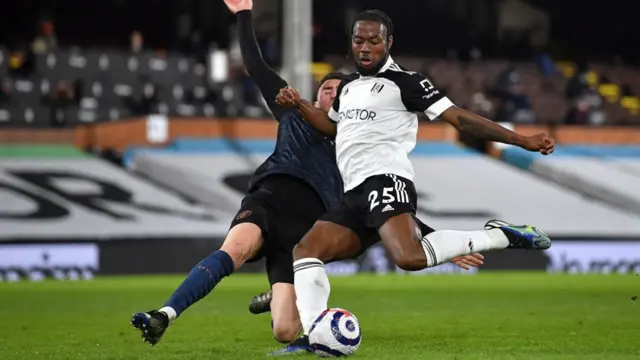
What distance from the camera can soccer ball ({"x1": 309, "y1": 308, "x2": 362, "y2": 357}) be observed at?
7.11m

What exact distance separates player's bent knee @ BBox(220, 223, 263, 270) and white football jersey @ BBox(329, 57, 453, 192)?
68 cm

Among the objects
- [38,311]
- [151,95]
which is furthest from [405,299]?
[151,95]

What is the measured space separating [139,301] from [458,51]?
17461 mm

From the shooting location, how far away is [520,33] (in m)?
30.4

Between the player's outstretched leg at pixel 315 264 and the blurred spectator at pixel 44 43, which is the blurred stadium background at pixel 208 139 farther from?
the player's outstretched leg at pixel 315 264

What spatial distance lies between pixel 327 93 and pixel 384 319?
3.27 meters

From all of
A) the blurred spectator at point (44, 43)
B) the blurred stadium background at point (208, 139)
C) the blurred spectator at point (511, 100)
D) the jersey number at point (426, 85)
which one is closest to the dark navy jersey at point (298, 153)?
the jersey number at point (426, 85)

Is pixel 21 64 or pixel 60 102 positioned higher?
pixel 21 64

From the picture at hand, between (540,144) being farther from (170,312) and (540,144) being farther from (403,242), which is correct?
(170,312)

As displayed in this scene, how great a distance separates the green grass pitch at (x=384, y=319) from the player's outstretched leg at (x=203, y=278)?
367 mm

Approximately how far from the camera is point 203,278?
24.7ft

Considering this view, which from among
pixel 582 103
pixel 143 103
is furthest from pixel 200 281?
pixel 582 103

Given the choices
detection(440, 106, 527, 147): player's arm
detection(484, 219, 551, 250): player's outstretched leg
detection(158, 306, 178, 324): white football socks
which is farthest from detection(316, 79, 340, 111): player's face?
detection(158, 306, 178, 324): white football socks

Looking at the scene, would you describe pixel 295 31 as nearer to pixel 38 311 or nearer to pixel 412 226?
pixel 38 311
